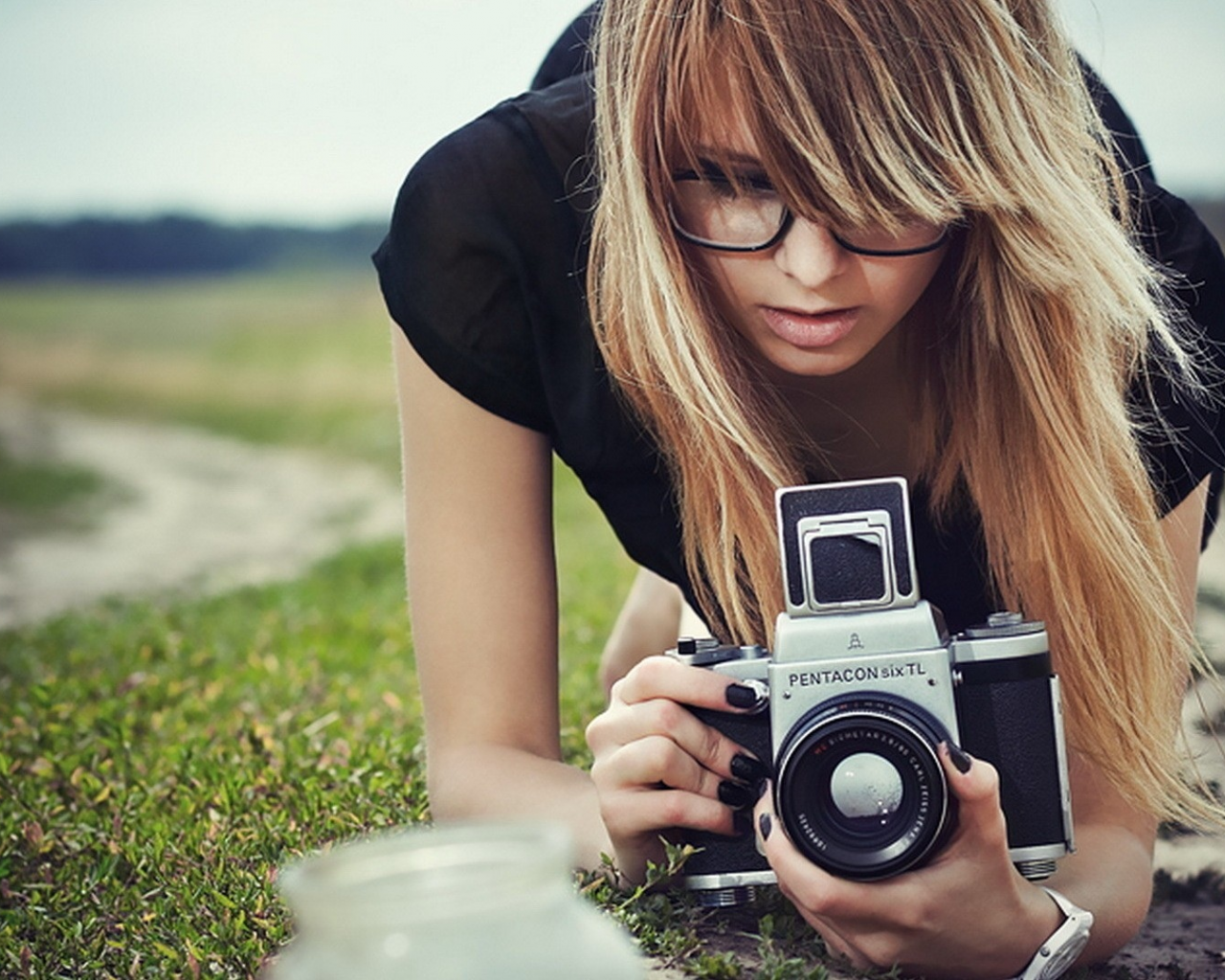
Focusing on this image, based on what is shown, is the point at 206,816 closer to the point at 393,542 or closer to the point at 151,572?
the point at 393,542

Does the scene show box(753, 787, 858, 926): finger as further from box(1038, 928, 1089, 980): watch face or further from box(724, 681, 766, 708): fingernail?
box(1038, 928, 1089, 980): watch face

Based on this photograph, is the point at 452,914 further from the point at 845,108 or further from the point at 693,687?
the point at 845,108

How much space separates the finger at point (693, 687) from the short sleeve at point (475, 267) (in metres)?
0.60

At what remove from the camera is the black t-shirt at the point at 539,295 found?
219cm

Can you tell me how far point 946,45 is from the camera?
182cm

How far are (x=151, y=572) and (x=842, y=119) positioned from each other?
778cm

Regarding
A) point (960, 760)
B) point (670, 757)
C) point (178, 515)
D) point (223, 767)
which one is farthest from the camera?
point (178, 515)

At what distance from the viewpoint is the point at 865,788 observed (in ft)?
5.17

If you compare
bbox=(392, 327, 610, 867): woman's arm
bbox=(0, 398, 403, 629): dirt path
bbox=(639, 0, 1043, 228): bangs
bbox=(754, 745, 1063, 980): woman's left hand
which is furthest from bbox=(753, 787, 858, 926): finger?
bbox=(0, 398, 403, 629): dirt path

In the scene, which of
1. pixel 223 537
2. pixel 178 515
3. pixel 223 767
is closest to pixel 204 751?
pixel 223 767

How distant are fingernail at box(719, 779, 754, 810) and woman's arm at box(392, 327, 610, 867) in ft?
1.31

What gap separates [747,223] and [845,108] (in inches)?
6.8

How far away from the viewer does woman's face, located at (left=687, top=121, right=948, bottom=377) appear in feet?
6.01

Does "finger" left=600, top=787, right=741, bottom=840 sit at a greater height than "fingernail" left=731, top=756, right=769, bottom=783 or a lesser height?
lesser
